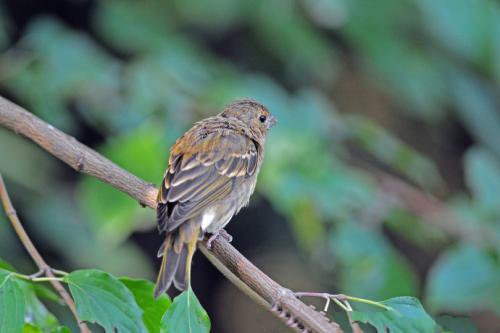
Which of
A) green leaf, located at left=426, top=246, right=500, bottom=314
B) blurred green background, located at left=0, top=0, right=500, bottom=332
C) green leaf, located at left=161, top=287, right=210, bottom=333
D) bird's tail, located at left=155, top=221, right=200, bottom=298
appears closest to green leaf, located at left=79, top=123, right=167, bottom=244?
blurred green background, located at left=0, top=0, right=500, bottom=332

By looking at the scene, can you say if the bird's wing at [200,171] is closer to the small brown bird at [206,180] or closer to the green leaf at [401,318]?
the small brown bird at [206,180]

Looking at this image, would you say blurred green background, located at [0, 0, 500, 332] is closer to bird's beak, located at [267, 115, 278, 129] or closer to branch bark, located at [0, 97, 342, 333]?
bird's beak, located at [267, 115, 278, 129]

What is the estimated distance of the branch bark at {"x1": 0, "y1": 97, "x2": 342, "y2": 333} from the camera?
2.38 m

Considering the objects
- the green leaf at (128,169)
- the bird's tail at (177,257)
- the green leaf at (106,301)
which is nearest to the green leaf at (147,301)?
the bird's tail at (177,257)

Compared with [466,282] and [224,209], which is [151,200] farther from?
[466,282]

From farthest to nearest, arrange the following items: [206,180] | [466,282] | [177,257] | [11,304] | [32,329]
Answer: [466,282] < [206,180] < [177,257] < [32,329] < [11,304]

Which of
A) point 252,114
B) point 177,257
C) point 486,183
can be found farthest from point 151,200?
point 486,183

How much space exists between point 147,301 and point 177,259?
0.34m

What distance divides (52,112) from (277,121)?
1230 mm

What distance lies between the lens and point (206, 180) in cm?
360

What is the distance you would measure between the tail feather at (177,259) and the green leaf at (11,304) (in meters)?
0.43

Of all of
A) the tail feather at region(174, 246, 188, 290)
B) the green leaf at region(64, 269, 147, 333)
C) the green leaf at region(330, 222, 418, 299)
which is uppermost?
the green leaf at region(330, 222, 418, 299)

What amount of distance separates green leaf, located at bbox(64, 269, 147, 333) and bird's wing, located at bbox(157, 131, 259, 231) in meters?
0.64

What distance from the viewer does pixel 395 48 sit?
5.85 m
